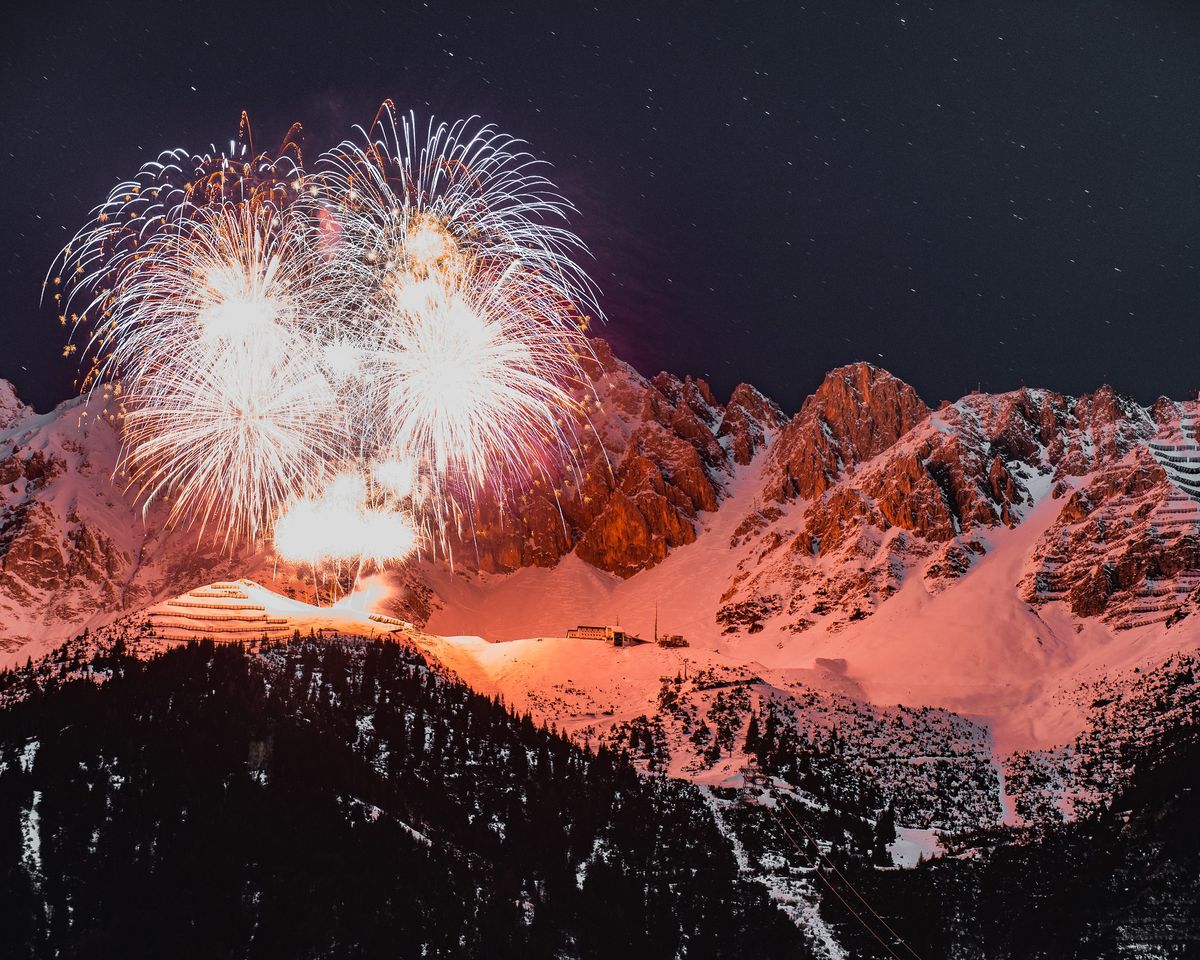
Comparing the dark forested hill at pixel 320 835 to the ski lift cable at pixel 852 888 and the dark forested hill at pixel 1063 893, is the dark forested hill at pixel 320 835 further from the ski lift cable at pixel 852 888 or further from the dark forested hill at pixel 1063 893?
the dark forested hill at pixel 1063 893

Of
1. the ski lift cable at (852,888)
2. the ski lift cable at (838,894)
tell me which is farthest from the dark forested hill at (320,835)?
the ski lift cable at (852,888)

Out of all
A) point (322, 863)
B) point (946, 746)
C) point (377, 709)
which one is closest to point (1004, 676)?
point (946, 746)

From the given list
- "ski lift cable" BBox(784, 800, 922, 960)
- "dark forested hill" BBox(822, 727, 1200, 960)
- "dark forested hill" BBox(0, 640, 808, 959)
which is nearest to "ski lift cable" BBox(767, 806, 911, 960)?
"dark forested hill" BBox(822, 727, 1200, 960)

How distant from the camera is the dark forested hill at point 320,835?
174 ft

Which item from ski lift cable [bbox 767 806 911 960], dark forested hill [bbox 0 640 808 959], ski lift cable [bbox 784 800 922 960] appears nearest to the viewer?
dark forested hill [bbox 0 640 808 959]

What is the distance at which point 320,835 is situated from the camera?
62719 millimetres

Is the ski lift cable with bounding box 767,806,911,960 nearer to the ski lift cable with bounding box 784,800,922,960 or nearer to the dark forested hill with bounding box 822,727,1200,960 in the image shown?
the dark forested hill with bounding box 822,727,1200,960

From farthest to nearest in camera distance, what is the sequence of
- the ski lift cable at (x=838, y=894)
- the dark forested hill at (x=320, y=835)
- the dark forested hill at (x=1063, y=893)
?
the ski lift cable at (x=838, y=894) < the dark forested hill at (x=1063, y=893) < the dark forested hill at (x=320, y=835)

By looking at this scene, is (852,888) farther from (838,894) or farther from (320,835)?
(320,835)

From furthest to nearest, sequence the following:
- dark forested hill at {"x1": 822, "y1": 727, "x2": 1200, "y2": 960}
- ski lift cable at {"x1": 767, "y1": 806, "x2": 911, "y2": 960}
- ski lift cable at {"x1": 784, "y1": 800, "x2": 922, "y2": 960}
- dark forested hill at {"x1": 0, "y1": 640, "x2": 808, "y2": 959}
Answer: ski lift cable at {"x1": 784, "y1": 800, "x2": 922, "y2": 960} → ski lift cable at {"x1": 767, "y1": 806, "x2": 911, "y2": 960} → dark forested hill at {"x1": 822, "y1": 727, "x2": 1200, "y2": 960} → dark forested hill at {"x1": 0, "y1": 640, "x2": 808, "y2": 959}

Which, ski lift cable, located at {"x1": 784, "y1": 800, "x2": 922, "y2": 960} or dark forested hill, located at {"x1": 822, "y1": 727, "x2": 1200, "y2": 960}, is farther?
ski lift cable, located at {"x1": 784, "y1": 800, "x2": 922, "y2": 960}

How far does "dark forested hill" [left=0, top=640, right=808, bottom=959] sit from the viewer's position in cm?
5300

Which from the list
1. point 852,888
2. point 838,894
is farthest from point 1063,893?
point 838,894

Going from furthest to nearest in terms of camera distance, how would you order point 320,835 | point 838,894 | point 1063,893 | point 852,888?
point 852,888
point 838,894
point 1063,893
point 320,835
